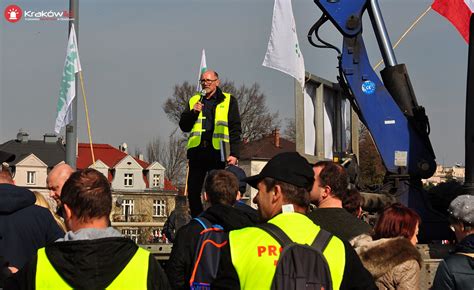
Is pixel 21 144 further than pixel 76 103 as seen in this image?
Yes

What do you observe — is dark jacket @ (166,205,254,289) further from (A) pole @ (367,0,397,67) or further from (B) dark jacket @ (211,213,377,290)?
(A) pole @ (367,0,397,67)

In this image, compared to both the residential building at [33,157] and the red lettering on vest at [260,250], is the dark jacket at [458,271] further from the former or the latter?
the residential building at [33,157]

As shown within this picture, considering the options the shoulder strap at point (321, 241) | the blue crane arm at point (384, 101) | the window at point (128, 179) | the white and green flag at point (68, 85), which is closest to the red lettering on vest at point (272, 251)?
the shoulder strap at point (321, 241)

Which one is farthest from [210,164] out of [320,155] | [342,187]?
[342,187]

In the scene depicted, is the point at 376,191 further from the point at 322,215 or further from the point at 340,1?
the point at 322,215

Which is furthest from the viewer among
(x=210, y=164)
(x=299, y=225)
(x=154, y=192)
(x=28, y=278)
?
(x=154, y=192)

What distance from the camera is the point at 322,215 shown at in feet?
21.4

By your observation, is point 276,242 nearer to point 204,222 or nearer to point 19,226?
point 204,222

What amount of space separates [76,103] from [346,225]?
9509 mm

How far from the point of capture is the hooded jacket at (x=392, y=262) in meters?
6.22

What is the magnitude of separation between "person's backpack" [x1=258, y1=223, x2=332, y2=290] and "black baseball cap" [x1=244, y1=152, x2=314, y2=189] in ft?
1.38

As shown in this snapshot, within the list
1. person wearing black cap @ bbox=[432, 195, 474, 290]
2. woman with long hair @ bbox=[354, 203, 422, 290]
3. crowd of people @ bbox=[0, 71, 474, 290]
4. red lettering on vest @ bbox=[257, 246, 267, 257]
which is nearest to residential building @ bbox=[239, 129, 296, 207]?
crowd of people @ bbox=[0, 71, 474, 290]

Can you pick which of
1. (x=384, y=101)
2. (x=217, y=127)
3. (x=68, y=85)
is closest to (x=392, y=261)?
(x=217, y=127)

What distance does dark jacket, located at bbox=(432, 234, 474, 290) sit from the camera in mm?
5816
